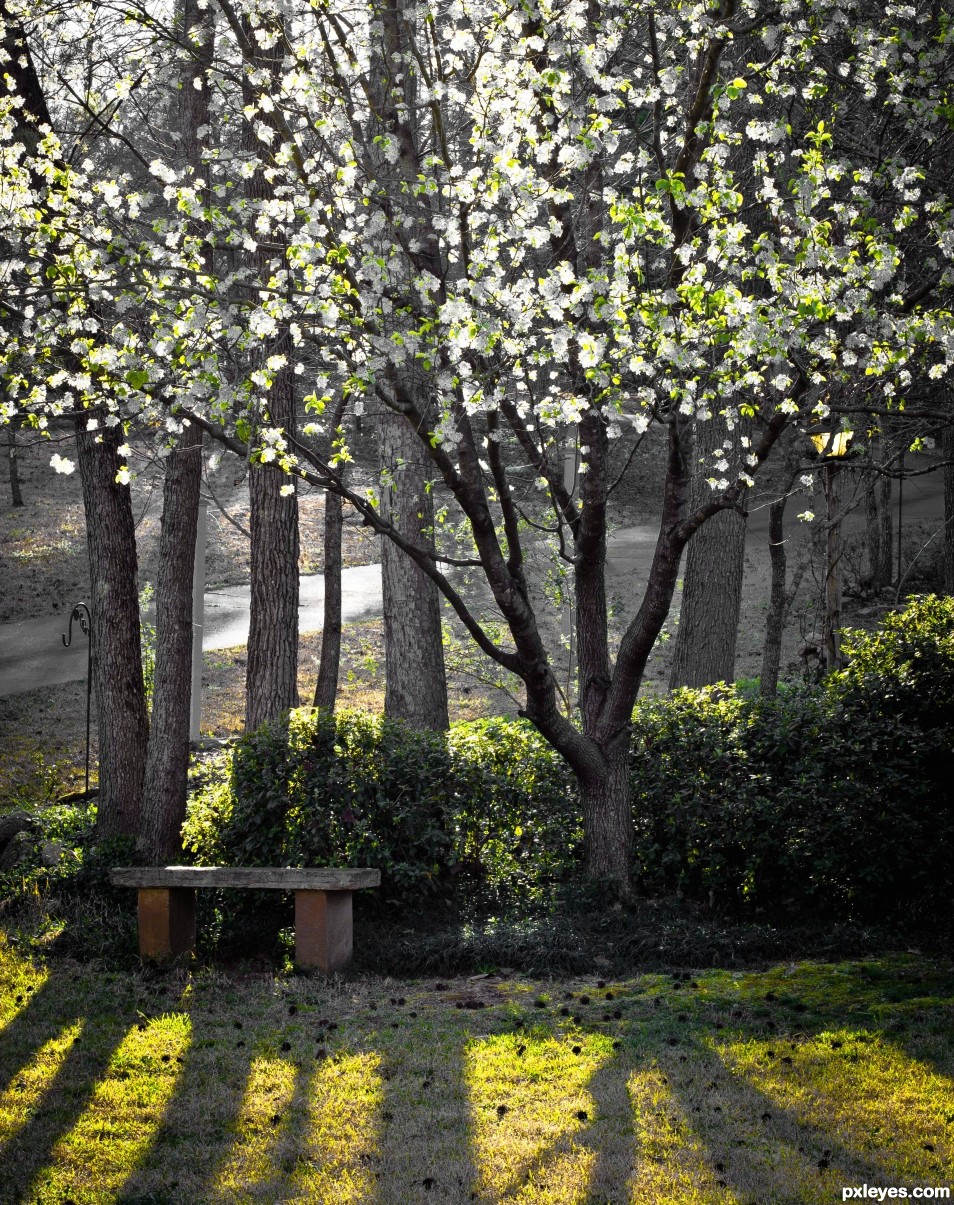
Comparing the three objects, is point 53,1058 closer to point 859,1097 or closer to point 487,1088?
point 487,1088

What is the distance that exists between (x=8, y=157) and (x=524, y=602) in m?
3.67

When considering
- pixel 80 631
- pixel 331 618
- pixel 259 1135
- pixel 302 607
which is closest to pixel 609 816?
pixel 259 1135

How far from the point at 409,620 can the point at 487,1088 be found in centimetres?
549

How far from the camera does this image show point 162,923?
6.80m

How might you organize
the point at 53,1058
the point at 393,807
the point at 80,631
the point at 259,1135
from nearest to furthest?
the point at 259,1135 < the point at 53,1058 < the point at 393,807 < the point at 80,631

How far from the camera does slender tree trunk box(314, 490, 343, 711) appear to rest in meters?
12.0

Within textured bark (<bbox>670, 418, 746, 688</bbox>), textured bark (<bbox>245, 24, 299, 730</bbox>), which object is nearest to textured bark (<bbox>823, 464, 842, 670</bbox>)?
textured bark (<bbox>670, 418, 746, 688</bbox>)

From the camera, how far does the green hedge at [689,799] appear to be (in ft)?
22.4

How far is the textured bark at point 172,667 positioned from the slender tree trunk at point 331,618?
2.92 metres

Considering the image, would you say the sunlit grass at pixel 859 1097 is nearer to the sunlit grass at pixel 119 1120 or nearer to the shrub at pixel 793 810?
the shrub at pixel 793 810

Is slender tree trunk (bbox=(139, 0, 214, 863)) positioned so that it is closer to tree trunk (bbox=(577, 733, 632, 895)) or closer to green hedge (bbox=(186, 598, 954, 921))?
green hedge (bbox=(186, 598, 954, 921))

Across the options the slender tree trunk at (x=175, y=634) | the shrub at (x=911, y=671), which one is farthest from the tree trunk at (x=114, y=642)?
the shrub at (x=911, y=671)

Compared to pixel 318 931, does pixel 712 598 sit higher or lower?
higher

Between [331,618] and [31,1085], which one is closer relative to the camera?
[31,1085]
